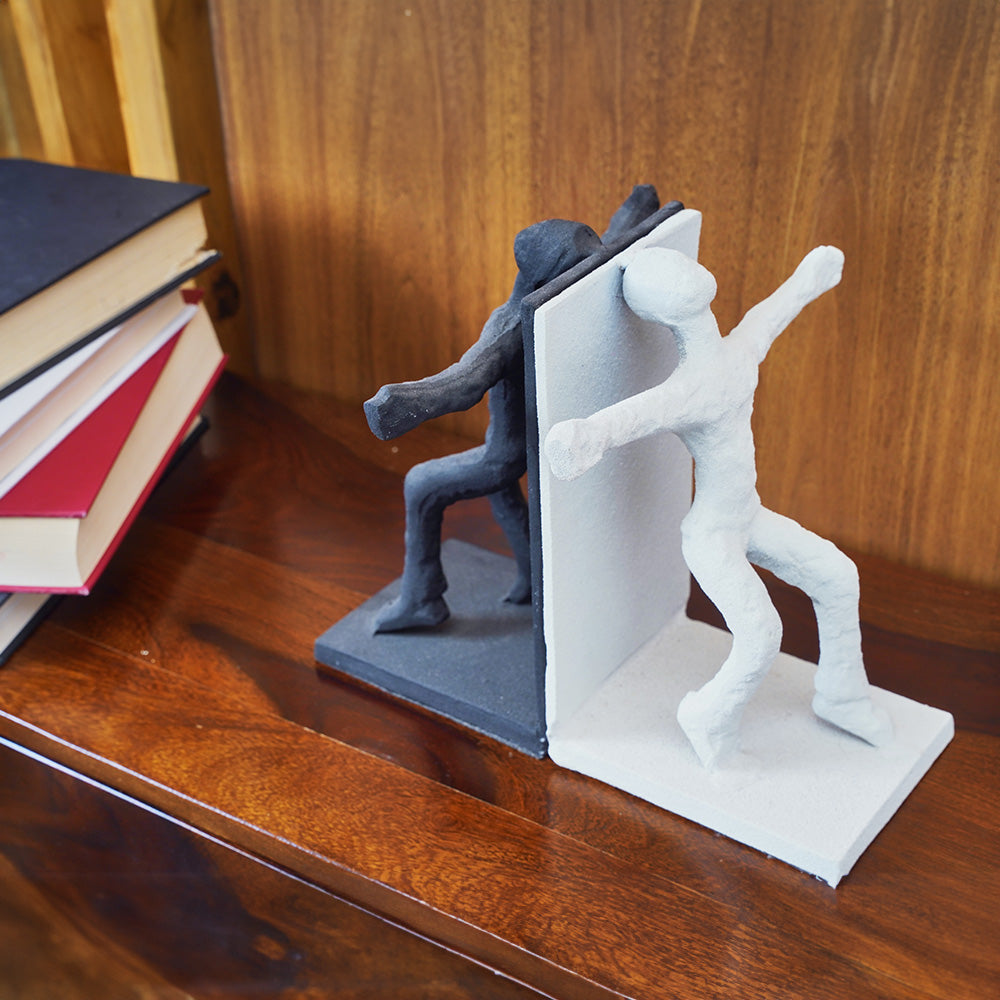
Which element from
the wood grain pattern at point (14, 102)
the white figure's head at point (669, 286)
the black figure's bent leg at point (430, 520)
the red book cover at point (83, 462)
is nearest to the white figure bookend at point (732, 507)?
the white figure's head at point (669, 286)

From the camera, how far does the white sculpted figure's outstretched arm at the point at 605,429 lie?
502mm

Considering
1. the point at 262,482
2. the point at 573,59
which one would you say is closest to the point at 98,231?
the point at 262,482

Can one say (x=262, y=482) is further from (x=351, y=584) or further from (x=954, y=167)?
(x=954, y=167)

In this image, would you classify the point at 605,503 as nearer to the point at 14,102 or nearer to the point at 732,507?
the point at 732,507

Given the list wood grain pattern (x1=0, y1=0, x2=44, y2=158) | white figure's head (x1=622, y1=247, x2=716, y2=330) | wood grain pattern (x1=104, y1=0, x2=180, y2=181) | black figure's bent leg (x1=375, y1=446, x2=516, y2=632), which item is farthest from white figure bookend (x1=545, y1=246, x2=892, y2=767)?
wood grain pattern (x1=0, y1=0, x2=44, y2=158)

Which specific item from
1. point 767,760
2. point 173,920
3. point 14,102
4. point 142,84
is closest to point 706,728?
point 767,760

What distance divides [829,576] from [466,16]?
1.51 feet

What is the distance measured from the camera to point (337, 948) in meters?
0.62

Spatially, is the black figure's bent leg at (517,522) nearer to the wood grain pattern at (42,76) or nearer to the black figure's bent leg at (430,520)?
the black figure's bent leg at (430,520)

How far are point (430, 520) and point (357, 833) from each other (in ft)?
0.60

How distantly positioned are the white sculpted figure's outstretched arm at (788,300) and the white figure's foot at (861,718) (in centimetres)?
19

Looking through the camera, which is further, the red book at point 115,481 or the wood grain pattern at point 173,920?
the red book at point 115,481

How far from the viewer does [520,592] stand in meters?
0.76

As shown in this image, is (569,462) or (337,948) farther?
(337,948)
